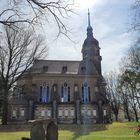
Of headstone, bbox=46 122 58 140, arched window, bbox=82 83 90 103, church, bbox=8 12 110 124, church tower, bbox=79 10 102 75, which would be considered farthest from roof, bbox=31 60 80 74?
headstone, bbox=46 122 58 140

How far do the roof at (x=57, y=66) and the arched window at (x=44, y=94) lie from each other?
10.8ft

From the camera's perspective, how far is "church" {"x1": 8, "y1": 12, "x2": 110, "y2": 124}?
50.6 meters

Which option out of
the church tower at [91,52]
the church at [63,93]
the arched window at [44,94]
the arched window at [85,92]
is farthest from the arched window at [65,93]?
the church tower at [91,52]

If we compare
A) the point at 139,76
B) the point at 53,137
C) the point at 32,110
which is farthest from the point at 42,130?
the point at 32,110

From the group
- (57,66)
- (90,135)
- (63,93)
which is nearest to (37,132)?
(90,135)

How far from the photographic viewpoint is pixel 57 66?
57.7 metres

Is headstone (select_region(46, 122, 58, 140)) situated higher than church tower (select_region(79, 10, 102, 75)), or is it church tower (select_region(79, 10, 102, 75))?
church tower (select_region(79, 10, 102, 75))

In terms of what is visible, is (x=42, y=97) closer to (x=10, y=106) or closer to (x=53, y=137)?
(x=10, y=106)

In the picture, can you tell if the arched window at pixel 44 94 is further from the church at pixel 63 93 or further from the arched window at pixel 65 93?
the arched window at pixel 65 93

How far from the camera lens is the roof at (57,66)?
184 feet

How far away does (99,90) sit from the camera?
184 ft

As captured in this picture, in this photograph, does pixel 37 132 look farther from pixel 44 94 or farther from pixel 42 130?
pixel 44 94

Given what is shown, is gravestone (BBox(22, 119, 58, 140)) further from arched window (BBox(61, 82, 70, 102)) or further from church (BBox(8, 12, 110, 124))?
arched window (BBox(61, 82, 70, 102))

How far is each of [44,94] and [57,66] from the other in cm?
663
